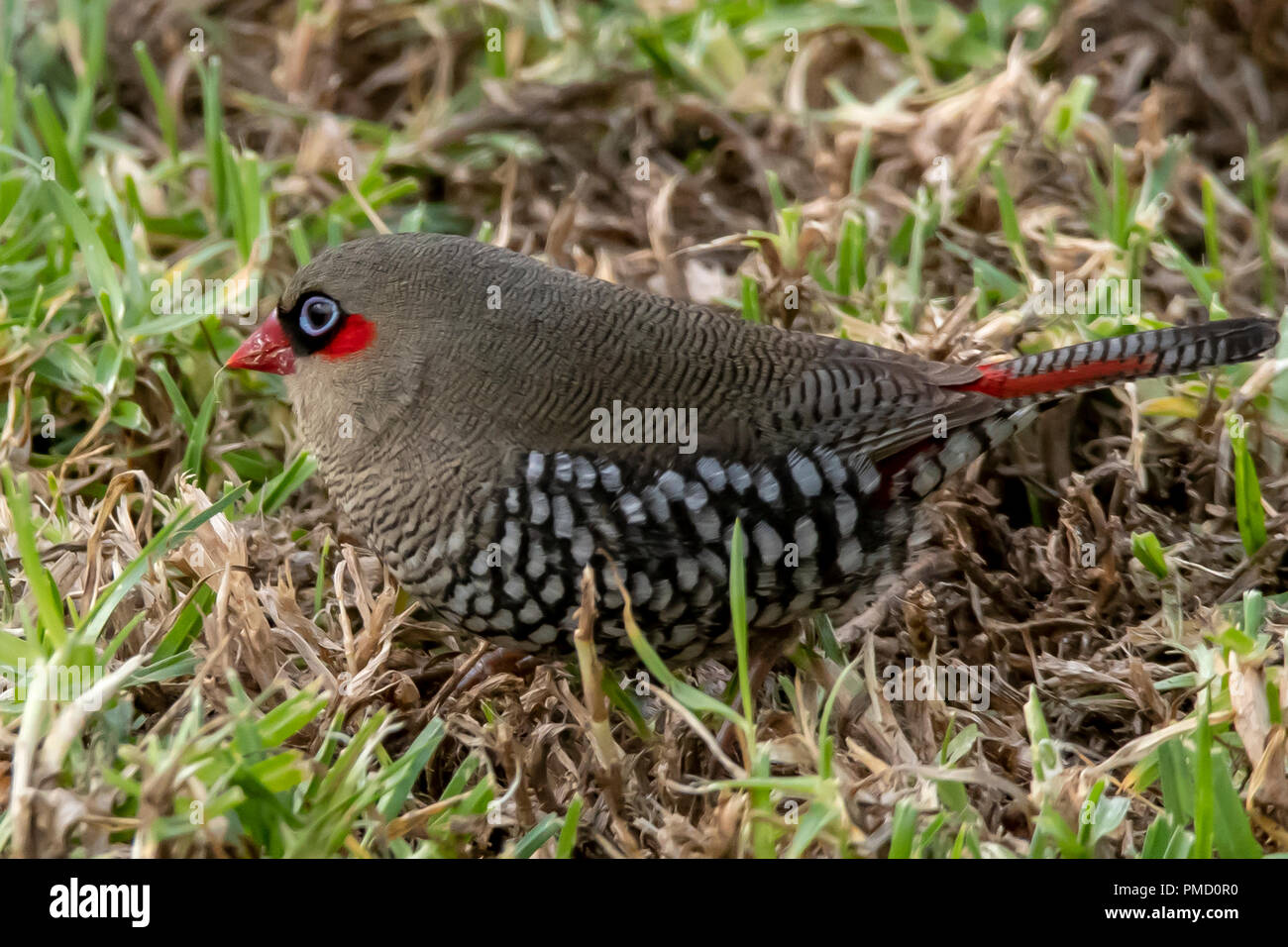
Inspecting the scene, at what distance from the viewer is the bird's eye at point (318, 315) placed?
3.08 metres

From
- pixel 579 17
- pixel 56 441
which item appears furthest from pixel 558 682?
pixel 579 17

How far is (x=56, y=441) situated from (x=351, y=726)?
4.54 ft

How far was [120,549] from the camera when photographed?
322 centimetres

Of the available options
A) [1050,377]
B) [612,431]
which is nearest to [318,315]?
[612,431]

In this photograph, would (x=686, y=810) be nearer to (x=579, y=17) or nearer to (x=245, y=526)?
(x=245, y=526)

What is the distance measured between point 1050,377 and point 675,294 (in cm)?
141

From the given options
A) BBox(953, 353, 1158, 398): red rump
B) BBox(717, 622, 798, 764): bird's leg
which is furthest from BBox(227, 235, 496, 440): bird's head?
BBox(953, 353, 1158, 398): red rump

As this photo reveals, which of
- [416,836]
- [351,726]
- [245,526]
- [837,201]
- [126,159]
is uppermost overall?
[126,159]

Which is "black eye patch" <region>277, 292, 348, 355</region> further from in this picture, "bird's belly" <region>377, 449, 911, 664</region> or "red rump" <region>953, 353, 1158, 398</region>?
"red rump" <region>953, 353, 1158, 398</region>

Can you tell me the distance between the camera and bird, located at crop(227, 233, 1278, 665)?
289cm

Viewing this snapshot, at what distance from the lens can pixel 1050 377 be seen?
3.13m

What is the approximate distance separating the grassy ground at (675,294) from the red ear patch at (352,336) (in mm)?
490

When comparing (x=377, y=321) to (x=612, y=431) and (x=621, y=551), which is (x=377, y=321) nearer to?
(x=612, y=431)

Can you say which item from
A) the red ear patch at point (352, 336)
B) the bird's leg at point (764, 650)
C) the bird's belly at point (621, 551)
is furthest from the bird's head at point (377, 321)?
the bird's leg at point (764, 650)
